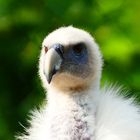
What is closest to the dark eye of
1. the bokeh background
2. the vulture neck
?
the vulture neck

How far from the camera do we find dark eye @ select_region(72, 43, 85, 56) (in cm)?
385

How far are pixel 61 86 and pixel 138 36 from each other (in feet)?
1.94

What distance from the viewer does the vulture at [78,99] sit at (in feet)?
12.3

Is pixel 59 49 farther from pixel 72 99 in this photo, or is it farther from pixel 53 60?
pixel 72 99

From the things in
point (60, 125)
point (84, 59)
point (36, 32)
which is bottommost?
point (60, 125)

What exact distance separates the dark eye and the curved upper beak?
67mm

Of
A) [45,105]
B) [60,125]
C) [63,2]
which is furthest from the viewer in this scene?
[63,2]

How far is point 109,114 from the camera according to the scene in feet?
12.5

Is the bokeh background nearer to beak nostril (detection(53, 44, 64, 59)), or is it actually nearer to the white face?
the white face

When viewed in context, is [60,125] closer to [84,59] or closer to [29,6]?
[84,59]

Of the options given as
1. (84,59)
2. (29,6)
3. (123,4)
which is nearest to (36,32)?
(29,6)

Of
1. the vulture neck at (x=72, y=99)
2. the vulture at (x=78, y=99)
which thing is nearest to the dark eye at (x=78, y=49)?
the vulture at (x=78, y=99)

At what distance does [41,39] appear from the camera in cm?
455

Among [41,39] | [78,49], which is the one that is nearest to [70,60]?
[78,49]
